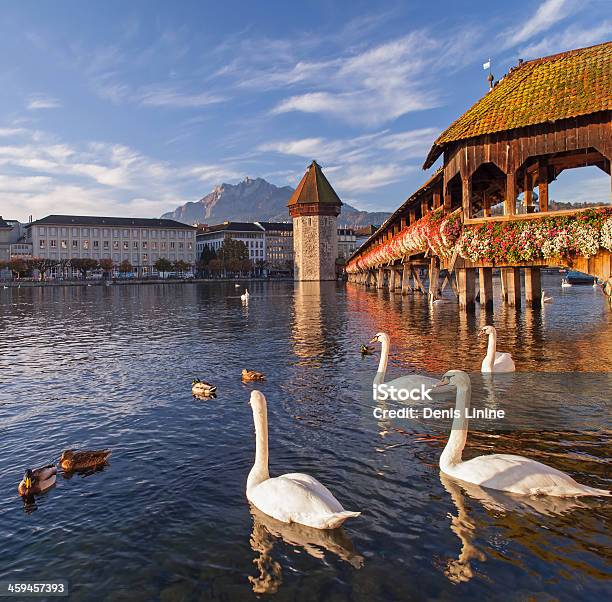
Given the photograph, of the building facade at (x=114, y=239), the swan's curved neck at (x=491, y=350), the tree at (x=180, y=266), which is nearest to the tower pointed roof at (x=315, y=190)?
the tree at (x=180, y=266)

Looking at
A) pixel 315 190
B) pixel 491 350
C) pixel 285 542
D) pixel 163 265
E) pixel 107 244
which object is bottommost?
pixel 285 542

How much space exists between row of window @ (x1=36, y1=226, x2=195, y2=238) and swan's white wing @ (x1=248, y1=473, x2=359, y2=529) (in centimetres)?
15649

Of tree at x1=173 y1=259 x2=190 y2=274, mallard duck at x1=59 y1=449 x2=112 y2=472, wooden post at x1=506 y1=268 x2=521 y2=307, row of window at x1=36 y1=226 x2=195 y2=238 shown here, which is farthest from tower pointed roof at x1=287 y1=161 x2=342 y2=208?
mallard duck at x1=59 y1=449 x2=112 y2=472

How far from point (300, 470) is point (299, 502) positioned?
1.57m

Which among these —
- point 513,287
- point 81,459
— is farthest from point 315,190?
point 81,459

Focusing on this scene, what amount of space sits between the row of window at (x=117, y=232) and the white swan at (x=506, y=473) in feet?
515

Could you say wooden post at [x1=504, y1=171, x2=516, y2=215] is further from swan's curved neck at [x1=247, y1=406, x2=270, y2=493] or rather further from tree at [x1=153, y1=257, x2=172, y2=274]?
tree at [x1=153, y1=257, x2=172, y2=274]

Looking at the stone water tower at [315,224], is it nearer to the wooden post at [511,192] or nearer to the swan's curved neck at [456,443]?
the wooden post at [511,192]

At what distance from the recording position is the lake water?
4934 millimetres

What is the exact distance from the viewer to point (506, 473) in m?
6.33

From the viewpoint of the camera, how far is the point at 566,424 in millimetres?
8906

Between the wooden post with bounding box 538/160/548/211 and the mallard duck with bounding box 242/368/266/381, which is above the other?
the wooden post with bounding box 538/160/548/211

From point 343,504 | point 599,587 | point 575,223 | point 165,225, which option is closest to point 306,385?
point 343,504

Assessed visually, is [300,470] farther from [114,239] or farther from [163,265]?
[114,239]
